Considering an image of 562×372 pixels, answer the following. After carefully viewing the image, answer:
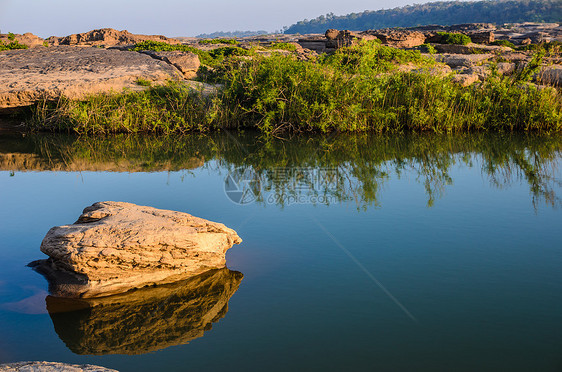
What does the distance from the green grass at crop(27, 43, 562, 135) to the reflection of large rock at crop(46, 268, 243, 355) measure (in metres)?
7.52

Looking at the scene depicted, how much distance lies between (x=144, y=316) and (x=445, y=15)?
114 meters

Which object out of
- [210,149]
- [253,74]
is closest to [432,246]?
[210,149]

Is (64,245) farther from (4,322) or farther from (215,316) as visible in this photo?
(215,316)

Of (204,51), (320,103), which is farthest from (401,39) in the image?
(320,103)

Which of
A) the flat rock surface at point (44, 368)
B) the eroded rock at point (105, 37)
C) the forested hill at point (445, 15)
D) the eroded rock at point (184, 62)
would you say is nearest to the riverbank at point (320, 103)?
the eroded rock at point (184, 62)

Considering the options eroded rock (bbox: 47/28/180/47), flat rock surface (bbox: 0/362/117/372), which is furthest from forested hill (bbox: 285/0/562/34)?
flat rock surface (bbox: 0/362/117/372)

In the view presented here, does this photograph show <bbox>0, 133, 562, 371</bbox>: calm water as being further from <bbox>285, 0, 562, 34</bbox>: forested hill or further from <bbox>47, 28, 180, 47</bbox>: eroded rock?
<bbox>285, 0, 562, 34</bbox>: forested hill

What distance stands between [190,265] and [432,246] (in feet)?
7.20

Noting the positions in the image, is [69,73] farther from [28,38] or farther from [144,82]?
[28,38]

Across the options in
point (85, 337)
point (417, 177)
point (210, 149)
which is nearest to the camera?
point (85, 337)

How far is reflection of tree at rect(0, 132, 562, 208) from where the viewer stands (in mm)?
7535

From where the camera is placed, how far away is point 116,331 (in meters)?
3.74

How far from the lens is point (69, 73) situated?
13602 millimetres

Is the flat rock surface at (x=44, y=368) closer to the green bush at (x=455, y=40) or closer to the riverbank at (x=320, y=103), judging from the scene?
the riverbank at (x=320, y=103)
